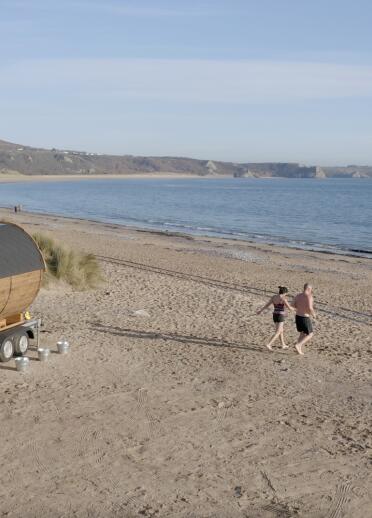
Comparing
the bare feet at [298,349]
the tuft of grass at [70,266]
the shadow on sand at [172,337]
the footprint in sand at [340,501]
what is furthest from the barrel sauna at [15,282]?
the footprint in sand at [340,501]

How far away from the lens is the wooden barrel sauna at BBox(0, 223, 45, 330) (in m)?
10.3

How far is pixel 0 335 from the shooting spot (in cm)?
1031

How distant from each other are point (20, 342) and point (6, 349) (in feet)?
1.00

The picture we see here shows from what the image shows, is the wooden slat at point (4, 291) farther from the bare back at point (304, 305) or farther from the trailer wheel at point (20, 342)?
the bare back at point (304, 305)

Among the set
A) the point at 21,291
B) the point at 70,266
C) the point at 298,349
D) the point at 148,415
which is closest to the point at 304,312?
the point at 298,349

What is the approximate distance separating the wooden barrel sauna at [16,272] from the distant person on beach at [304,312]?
4.43 metres

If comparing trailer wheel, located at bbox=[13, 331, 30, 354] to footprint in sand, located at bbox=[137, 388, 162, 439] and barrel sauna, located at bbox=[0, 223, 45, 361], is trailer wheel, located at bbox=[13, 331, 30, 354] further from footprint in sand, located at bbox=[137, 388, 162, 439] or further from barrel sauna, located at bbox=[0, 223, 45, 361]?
footprint in sand, located at bbox=[137, 388, 162, 439]

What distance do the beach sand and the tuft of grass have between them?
39cm

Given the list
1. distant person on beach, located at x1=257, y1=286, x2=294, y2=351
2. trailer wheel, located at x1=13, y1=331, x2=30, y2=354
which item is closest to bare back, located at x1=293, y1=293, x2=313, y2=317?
distant person on beach, located at x1=257, y1=286, x2=294, y2=351

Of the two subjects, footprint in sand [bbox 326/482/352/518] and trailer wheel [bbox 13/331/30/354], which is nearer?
footprint in sand [bbox 326/482/352/518]

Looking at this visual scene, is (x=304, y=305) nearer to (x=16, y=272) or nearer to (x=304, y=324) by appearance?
(x=304, y=324)

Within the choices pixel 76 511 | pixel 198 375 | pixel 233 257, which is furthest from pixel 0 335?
pixel 233 257

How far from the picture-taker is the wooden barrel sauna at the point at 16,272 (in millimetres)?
10297

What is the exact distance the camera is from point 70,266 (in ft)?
55.4
